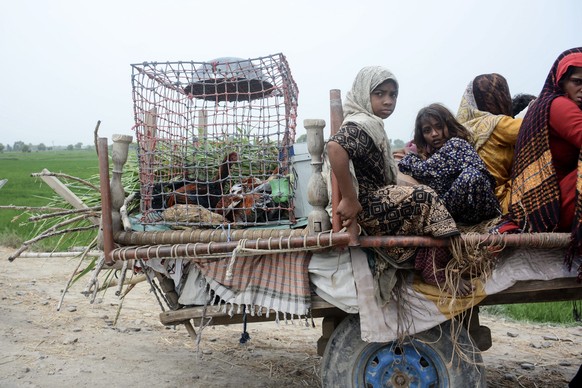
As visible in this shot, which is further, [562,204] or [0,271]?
[0,271]

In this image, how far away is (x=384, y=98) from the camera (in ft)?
9.93

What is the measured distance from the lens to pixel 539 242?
283 cm

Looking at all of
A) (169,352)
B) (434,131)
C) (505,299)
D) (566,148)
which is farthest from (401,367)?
(169,352)

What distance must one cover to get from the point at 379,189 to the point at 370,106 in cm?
45

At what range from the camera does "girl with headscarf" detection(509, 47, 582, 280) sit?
115 inches

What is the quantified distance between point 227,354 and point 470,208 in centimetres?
282

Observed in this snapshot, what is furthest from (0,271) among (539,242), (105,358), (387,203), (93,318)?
(539,242)

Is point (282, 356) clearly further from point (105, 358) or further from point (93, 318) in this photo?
point (93, 318)

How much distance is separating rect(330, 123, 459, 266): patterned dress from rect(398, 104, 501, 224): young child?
31cm

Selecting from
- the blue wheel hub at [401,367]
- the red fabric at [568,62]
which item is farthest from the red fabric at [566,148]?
the blue wheel hub at [401,367]

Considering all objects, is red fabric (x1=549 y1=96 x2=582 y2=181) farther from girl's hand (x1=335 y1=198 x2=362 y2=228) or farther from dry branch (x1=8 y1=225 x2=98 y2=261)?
dry branch (x1=8 y1=225 x2=98 y2=261)

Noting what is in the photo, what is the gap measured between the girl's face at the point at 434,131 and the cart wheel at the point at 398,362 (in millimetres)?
1082

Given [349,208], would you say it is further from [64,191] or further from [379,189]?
[64,191]

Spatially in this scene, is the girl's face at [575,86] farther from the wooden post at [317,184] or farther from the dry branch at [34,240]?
the dry branch at [34,240]
